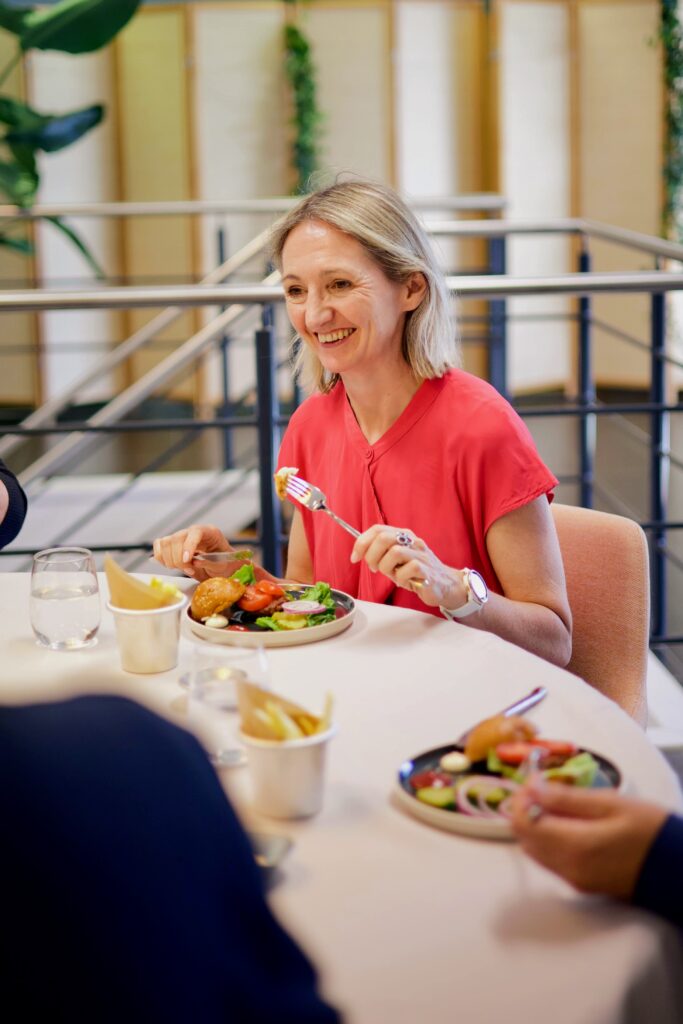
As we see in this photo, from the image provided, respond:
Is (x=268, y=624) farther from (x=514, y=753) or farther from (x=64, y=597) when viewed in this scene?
(x=514, y=753)

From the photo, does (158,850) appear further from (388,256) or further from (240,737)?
(388,256)

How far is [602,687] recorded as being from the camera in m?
1.82

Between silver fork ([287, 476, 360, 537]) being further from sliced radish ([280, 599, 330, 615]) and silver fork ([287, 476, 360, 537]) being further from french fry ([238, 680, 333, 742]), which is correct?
french fry ([238, 680, 333, 742])

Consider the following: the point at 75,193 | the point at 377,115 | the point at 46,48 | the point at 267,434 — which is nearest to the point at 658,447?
the point at 267,434

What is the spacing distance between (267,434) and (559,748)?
1807 millimetres

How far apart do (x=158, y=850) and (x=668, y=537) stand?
4.51 meters

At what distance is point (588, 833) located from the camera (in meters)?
0.85

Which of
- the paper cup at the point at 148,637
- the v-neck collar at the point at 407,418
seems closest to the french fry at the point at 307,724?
the paper cup at the point at 148,637

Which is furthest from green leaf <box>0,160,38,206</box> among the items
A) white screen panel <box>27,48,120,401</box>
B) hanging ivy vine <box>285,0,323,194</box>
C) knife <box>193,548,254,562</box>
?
hanging ivy vine <box>285,0,323,194</box>

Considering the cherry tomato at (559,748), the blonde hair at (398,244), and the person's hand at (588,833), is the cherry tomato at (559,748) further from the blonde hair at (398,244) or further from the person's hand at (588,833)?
the blonde hair at (398,244)

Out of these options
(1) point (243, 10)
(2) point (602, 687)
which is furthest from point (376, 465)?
(1) point (243, 10)

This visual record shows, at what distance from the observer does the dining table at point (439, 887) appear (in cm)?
75

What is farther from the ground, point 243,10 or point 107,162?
point 243,10

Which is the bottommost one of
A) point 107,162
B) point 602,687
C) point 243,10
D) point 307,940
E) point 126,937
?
point 602,687
